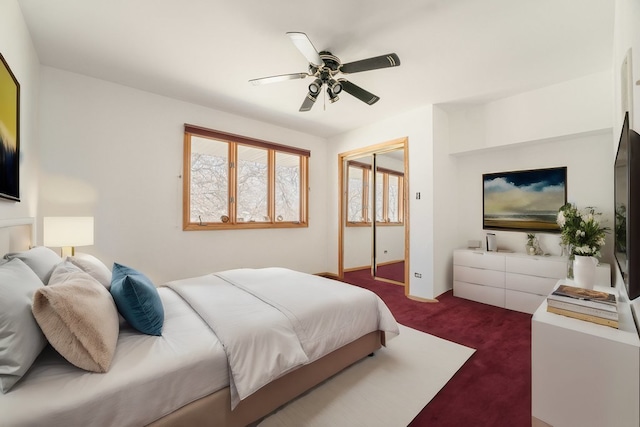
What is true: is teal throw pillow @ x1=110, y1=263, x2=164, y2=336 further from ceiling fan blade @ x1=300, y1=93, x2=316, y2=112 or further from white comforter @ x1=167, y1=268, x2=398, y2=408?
ceiling fan blade @ x1=300, y1=93, x2=316, y2=112

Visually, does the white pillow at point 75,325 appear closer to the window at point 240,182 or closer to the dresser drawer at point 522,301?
the window at point 240,182

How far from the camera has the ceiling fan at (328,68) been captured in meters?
2.00

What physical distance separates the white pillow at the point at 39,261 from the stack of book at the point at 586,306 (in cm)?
288

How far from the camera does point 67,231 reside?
2354mm

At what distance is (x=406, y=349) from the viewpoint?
7.73 ft

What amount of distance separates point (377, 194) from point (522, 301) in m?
2.71

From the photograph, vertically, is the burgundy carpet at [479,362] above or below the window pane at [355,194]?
below

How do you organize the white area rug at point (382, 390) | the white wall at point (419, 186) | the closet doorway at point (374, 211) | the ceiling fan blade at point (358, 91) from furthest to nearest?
the closet doorway at point (374, 211) → the white wall at point (419, 186) → the ceiling fan blade at point (358, 91) → the white area rug at point (382, 390)

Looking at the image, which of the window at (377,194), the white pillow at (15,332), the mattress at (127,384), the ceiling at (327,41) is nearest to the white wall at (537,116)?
the ceiling at (327,41)

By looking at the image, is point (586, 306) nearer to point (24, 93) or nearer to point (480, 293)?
point (480, 293)

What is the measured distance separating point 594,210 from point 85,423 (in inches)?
183

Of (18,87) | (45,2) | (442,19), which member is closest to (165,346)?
(18,87)

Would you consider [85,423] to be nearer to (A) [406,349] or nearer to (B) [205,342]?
(B) [205,342]

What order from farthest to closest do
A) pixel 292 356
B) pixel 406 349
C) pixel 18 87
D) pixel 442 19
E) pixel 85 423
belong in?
pixel 406 349
pixel 442 19
pixel 18 87
pixel 292 356
pixel 85 423
